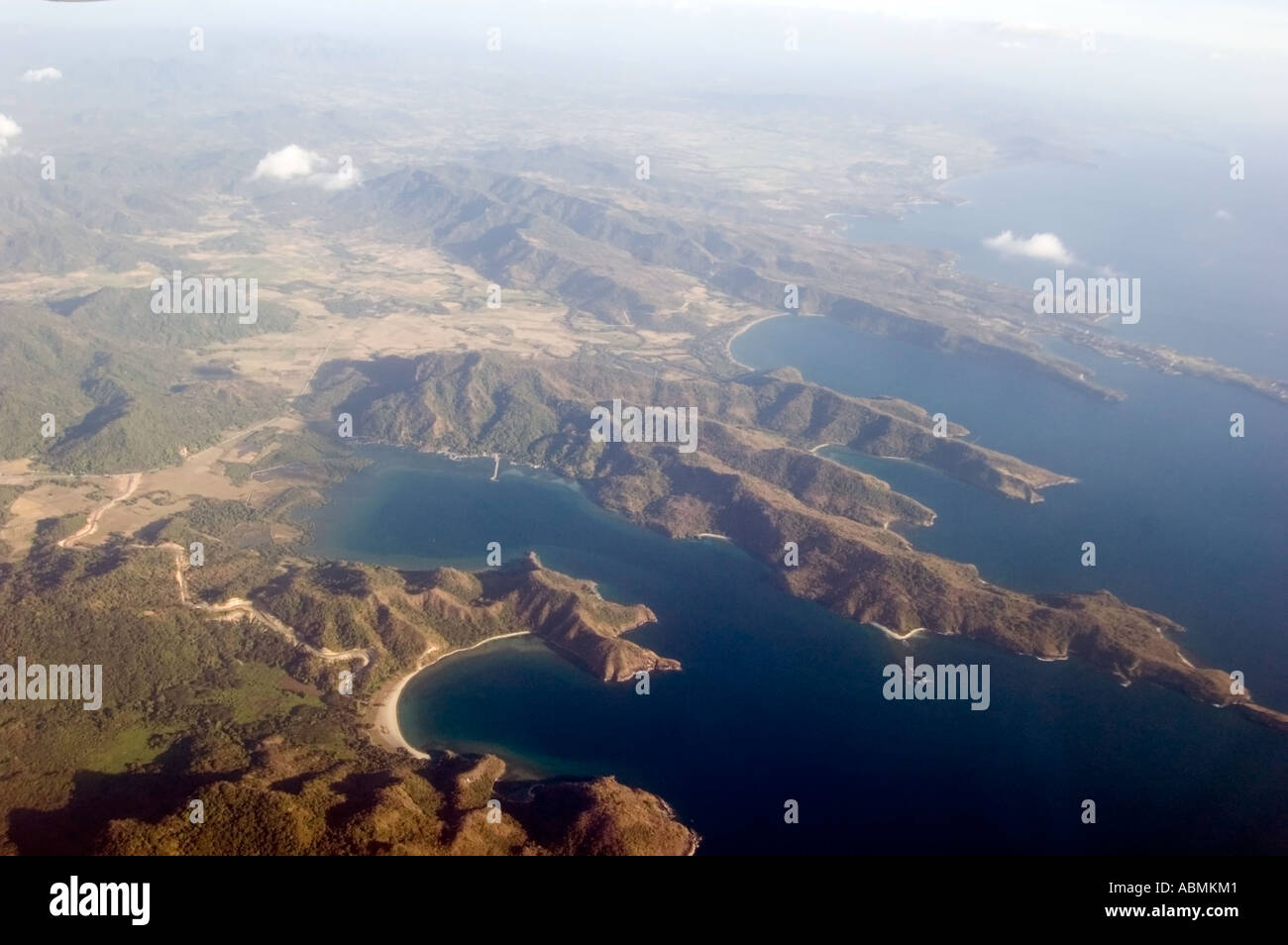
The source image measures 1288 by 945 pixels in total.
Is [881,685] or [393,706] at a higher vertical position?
[881,685]

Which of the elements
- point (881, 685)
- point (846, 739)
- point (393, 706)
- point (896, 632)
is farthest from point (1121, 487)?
point (393, 706)

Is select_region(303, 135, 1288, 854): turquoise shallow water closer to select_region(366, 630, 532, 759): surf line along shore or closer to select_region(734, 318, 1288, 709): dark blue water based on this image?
select_region(734, 318, 1288, 709): dark blue water

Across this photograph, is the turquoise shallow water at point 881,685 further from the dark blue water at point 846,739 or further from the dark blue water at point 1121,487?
the dark blue water at point 1121,487

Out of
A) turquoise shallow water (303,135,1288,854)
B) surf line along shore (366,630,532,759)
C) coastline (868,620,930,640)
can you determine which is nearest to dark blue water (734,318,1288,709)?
turquoise shallow water (303,135,1288,854)

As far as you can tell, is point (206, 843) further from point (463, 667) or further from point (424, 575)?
point (424, 575)

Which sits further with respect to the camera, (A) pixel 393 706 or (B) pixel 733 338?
(B) pixel 733 338

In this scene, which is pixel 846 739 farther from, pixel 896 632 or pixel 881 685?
pixel 896 632

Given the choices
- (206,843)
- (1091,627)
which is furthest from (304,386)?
(1091,627)
